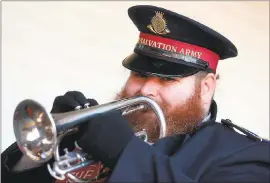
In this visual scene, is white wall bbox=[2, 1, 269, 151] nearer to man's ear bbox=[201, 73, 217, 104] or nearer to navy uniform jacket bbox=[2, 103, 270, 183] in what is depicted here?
man's ear bbox=[201, 73, 217, 104]

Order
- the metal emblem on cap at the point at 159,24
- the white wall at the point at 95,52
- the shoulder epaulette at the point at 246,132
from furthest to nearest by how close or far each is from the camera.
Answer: the white wall at the point at 95,52, the metal emblem on cap at the point at 159,24, the shoulder epaulette at the point at 246,132

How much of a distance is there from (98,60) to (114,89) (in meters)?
0.14

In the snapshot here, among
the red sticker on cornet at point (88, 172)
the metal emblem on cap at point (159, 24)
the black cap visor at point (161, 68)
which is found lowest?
the red sticker on cornet at point (88, 172)

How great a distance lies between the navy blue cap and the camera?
1.06m

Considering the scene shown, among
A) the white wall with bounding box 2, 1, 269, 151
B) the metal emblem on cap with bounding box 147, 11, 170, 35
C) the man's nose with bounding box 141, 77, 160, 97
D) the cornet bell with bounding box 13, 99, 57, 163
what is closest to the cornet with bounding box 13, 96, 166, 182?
the cornet bell with bounding box 13, 99, 57, 163

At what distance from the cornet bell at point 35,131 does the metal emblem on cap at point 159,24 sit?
38cm

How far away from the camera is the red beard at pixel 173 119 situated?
1.05m

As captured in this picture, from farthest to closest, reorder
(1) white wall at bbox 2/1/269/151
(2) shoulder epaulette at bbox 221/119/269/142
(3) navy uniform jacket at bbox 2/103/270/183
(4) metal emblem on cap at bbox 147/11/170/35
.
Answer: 1. (1) white wall at bbox 2/1/269/151
2. (4) metal emblem on cap at bbox 147/11/170/35
3. (2) shoulder epaulette at bbox 221/119/269/142
4. (3) navy uniform jacket at bbox 2/103/270/183

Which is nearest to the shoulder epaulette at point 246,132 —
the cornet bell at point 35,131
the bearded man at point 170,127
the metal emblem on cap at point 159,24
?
the bearded man at point 170,127

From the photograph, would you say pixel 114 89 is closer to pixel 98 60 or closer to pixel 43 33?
pixel 98 60

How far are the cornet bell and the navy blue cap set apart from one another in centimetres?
30

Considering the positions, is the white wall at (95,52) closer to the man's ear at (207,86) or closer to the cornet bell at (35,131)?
the man's ear at (207,86)

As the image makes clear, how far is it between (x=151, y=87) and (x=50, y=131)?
0.31 meters

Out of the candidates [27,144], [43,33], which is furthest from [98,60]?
[27,144]
